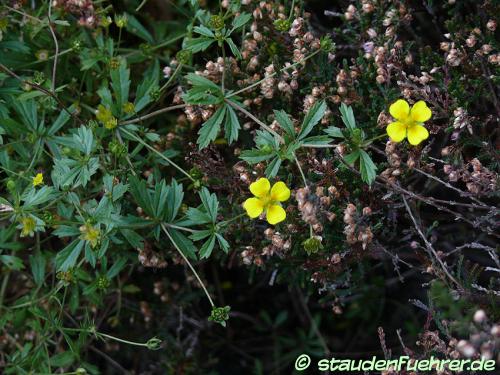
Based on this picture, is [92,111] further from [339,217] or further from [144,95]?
[339,217]

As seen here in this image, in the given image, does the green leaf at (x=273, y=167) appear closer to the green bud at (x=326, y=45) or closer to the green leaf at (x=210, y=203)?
the green leaf at (x=210, y=203)

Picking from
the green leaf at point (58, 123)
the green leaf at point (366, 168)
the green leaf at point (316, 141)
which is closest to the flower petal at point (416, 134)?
the green leaf at point (366, 168)

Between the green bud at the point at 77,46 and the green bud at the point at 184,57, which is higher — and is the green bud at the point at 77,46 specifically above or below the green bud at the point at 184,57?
below

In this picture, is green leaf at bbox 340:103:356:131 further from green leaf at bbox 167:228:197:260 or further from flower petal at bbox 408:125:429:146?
green leaf at bbox 167:228:197:260

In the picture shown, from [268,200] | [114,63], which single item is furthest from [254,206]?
[114,63]

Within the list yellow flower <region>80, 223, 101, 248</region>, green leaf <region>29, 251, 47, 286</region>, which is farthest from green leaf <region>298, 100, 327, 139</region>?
green leaf <region>29, 251, 47, 286</region>
